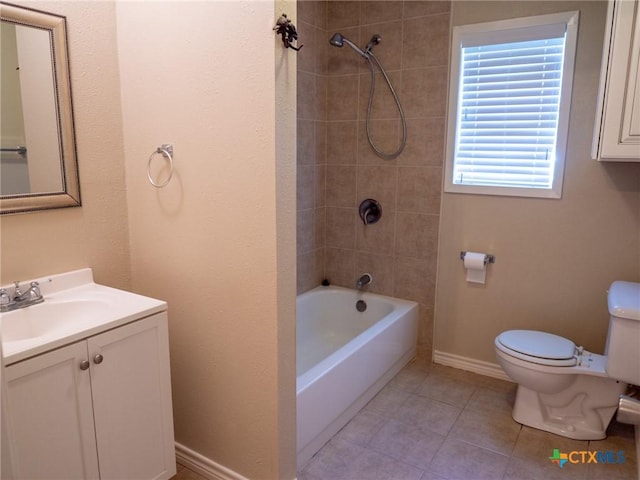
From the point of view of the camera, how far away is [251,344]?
178 centimetres

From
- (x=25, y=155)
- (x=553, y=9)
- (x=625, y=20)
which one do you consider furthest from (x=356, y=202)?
(x=25, y=155)

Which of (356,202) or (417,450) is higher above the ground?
(356,202)

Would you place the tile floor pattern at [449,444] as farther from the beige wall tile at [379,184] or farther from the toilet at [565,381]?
the beige wall tile at [379,184]

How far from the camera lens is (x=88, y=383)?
4.87 feet

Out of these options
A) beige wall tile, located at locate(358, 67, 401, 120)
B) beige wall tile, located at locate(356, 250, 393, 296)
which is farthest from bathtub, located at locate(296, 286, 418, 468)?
beige wall tile, located at locate(358, 67, 401, 120)

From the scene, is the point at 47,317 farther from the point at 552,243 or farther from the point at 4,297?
the point at 552,243

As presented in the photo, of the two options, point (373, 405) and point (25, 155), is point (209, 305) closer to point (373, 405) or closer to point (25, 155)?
point (25, 155)

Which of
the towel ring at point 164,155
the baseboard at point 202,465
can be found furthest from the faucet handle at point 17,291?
the baseboard at point 202,465

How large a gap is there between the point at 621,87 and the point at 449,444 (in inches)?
70.5

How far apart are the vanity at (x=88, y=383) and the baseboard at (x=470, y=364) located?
189cm

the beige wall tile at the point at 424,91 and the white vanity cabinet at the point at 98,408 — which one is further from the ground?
the beige wall tile at the point at 424,91

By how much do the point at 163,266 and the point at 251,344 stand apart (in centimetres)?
54

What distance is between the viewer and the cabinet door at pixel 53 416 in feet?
4.32

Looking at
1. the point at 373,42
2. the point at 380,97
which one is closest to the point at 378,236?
the point at 380,97
